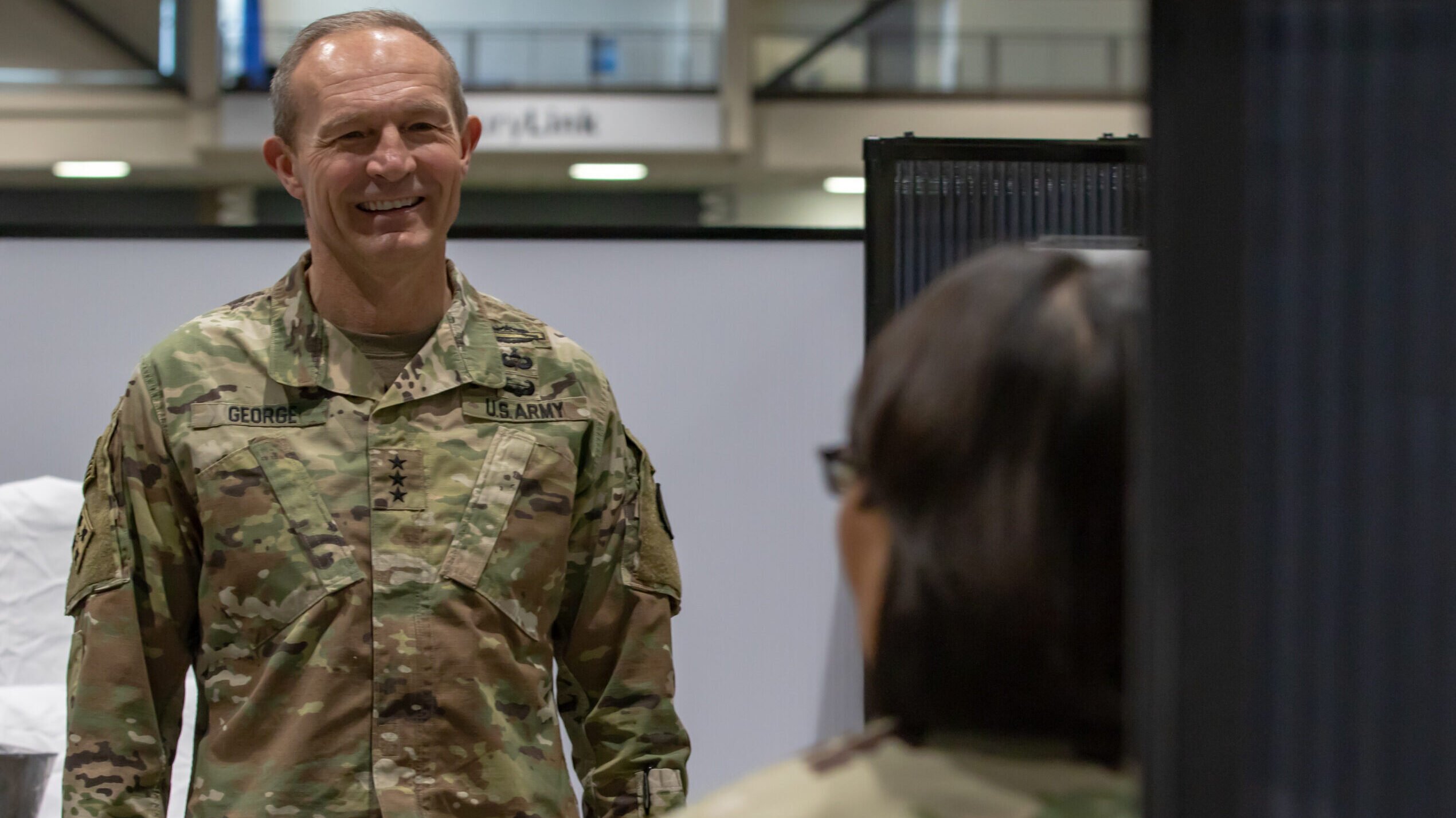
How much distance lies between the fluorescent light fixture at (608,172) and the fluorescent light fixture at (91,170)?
2441 mm

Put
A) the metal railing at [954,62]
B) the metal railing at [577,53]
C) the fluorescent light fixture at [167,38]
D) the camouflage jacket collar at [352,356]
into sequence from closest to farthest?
the camouflage jacket collar at [352,356]
the fluorescent light fixture at [167,38]
the metal railing at [954,62]
the metal railing at [577,53]

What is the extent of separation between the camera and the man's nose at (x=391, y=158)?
1.44 m

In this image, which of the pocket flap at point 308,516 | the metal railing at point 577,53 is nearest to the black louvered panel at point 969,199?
the pocket flap at point 308,516

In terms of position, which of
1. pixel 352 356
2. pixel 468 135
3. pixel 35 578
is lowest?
pixel 35 578

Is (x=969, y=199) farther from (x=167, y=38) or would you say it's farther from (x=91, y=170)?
(x=91, y=170)

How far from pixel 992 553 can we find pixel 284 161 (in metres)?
1.16

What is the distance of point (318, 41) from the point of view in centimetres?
150

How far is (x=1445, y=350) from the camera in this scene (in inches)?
18.5

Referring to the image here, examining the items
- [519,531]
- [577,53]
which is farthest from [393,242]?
[577,53]

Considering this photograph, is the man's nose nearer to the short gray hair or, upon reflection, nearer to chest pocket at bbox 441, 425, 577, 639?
the short gray hair

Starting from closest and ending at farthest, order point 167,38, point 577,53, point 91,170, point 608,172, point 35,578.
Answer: point 35,578 < point 167,38 < point 608,172 < point 91,170 < point 577,53

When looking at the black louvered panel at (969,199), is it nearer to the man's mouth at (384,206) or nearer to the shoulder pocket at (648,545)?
the shoulder pocket at (648,545)

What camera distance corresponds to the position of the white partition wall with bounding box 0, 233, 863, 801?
2436mm

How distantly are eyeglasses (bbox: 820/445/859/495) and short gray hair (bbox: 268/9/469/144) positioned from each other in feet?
3.01
